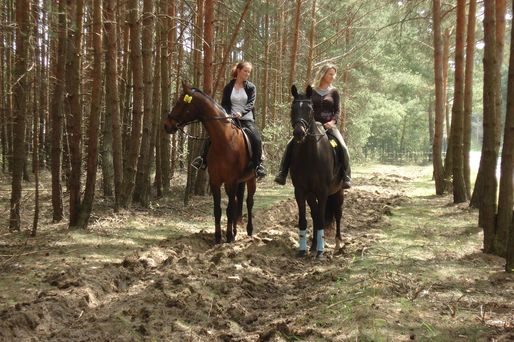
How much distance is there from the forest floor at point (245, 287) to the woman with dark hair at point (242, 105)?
1.36 m

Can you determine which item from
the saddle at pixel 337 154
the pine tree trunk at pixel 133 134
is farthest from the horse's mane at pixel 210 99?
the pine tree trunk at pixel 133 134

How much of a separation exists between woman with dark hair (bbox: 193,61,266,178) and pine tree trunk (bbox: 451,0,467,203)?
7.52m

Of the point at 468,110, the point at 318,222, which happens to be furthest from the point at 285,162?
the point at 468,110

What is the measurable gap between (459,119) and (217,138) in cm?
908

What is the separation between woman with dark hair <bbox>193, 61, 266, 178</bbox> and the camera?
29.2ft

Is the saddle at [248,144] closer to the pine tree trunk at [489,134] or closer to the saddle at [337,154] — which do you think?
the saddle at [337,154]

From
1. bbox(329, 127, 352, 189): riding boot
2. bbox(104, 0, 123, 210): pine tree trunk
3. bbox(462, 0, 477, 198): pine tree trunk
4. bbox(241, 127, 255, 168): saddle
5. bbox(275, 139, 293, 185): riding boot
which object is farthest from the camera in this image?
bbox(462, 0, 477, 198): pine tree trunk

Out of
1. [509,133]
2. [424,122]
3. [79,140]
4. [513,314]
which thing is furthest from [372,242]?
[424,122]

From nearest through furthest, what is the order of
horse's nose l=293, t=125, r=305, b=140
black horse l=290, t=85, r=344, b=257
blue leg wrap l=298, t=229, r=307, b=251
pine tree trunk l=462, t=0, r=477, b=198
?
horse's nose l=293, t=125, r=305, b=140 < black horse l=290, t=85, r=344, b=257 < blue leg wrap l=298, t=229, r=307, b=251 < pine tree trunk l=462, t=0, r=477, b=198

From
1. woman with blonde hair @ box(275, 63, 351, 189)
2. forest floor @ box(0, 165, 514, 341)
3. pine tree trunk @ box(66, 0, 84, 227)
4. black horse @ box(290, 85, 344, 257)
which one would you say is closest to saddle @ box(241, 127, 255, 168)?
woman with blonde hair @ box(275, 63, 351, 189)

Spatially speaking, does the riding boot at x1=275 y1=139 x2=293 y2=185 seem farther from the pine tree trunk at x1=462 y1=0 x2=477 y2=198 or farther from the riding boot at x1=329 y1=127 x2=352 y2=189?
the pine tree trunk at x1=462 y1=0 x2=477 y2=198

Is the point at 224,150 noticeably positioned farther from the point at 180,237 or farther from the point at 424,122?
the point at 424,122

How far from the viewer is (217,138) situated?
833 centimetres

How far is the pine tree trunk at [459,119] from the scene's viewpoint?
14000 mm
